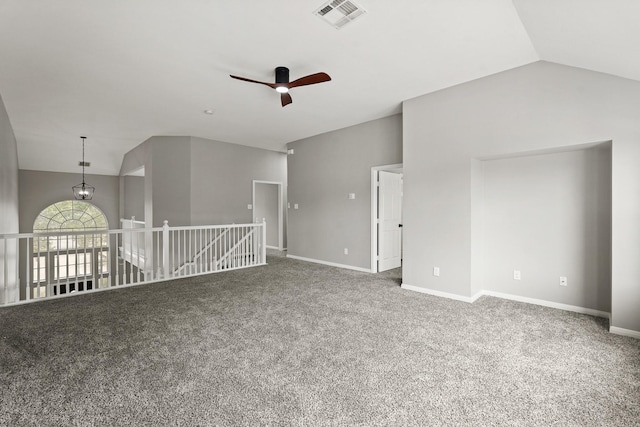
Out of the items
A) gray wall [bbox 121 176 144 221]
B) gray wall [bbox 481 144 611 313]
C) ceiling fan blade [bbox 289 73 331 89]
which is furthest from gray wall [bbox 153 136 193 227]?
gray wall [bbox 481 144 611 313]

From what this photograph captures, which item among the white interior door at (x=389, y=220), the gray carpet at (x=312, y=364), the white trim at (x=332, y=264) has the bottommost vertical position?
the gray carpet at (x=312, y=364)

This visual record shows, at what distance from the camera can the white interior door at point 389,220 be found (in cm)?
557

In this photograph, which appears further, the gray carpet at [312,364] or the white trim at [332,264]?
the white trim at [332,264]

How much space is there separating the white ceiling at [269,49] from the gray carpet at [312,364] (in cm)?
253

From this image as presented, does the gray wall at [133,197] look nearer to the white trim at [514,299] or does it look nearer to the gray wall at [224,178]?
the gray wall at [224,178]

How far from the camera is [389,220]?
19.1ft

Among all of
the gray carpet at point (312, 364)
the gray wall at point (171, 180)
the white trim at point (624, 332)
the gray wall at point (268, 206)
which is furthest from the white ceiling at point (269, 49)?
the gray wall at point (268, 206)

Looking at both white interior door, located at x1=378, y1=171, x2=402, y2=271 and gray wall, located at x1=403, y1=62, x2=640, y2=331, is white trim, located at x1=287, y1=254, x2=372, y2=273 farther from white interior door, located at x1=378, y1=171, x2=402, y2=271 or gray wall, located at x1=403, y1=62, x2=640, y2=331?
gray wall, located at x1=403, y1=62, x2=640, y2=331

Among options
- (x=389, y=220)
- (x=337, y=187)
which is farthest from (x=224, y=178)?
(x=389, y=220)

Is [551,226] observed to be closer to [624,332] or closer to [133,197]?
[624,332]

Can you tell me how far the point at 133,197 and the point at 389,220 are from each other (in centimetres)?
863

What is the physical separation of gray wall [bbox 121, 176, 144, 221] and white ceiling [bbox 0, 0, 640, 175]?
5190 millimetres

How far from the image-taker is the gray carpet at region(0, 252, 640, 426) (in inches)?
71.0

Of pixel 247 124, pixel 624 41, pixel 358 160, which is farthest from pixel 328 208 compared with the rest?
pixel 624 41
